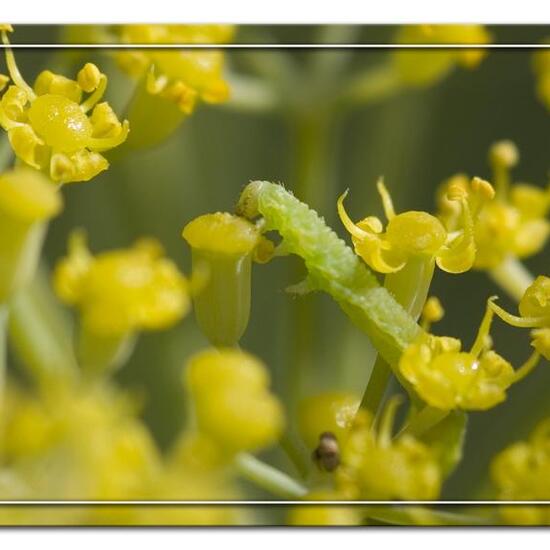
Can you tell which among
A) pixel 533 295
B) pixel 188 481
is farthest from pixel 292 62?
pixel 188 481

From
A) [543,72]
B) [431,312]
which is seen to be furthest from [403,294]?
[543,72]

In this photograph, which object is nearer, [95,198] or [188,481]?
[188,481]

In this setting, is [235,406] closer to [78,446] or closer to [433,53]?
[78,446]

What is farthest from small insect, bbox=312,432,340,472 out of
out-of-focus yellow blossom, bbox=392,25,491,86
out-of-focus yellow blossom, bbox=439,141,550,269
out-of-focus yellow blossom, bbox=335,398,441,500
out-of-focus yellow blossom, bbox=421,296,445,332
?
out-of-focus yellow blossom, bbox=392,25,491,86

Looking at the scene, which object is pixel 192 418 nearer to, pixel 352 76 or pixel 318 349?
pixel 318 349

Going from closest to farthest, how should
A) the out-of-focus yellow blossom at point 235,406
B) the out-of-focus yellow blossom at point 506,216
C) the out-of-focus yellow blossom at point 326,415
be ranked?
1. the out-of-focus yellow blossom at point 235,406
2. the out-of-focus yellow blossom at point 326,415
3. the out-of-focus yellow blossom at point 506,216

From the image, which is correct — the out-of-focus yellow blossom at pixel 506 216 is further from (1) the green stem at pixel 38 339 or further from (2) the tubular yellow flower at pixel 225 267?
(1) the green stem at pixel 38 339

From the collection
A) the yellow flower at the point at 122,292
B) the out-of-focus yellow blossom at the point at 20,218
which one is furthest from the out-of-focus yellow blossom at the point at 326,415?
the out-of-focus yellow blossom at the point at 20,218
